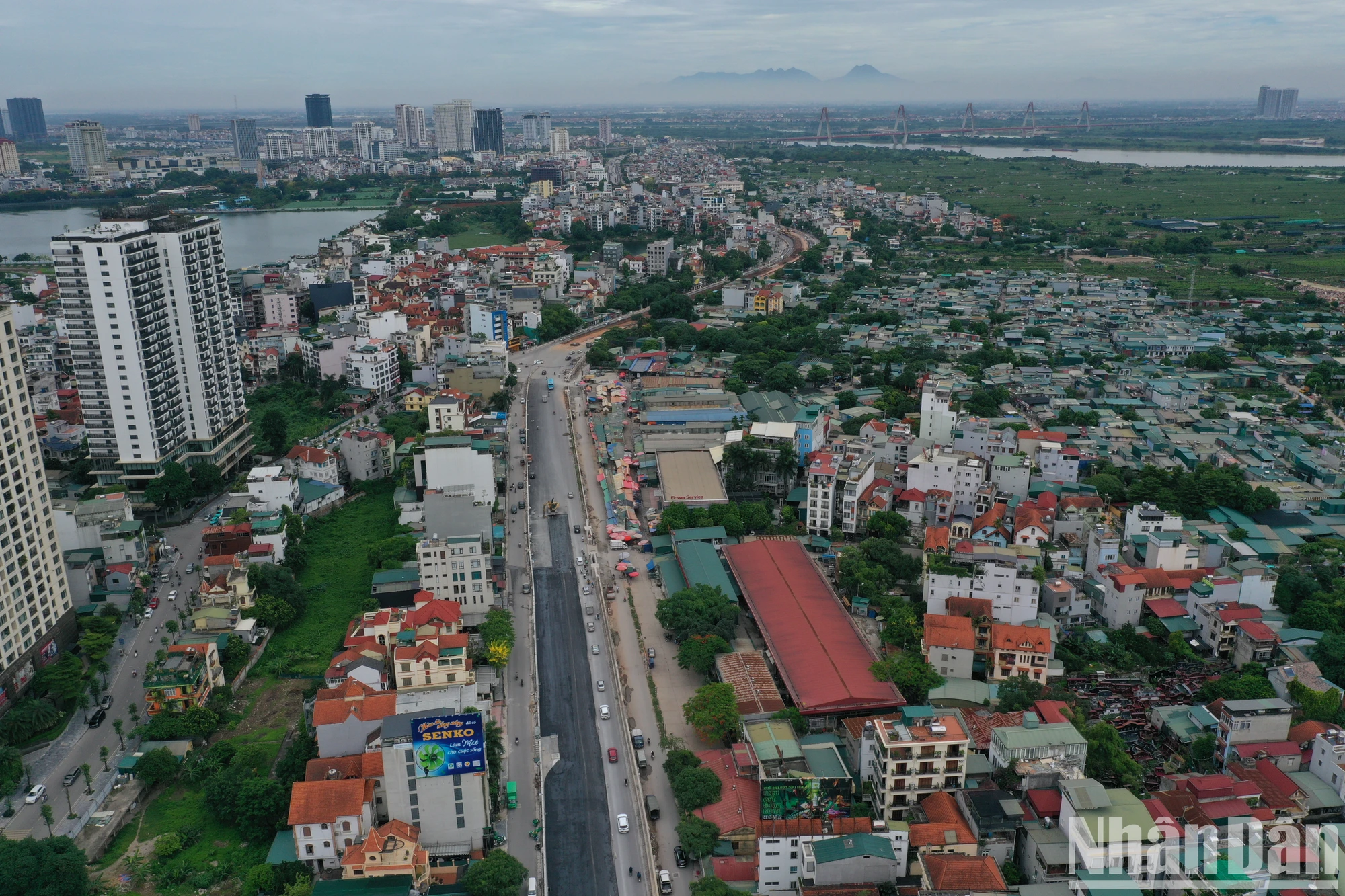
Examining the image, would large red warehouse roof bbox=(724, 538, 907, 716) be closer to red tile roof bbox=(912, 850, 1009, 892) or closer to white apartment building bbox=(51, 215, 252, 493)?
red tile roof bbox=(912, 850, 1009, 892)

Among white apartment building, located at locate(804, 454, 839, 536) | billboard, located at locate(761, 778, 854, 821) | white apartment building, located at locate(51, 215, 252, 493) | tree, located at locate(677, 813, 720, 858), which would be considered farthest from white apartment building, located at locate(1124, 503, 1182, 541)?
white apartment building, located at locate(51, 215, 252, 493)

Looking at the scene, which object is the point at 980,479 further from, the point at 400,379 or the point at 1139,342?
the point at 400,379

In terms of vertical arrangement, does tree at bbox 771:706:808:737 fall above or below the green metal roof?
below

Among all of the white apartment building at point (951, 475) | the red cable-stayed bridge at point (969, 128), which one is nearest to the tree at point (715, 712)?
the white apartment building at point (951, 475)

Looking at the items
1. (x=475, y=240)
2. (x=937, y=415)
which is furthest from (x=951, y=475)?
(x=475, y=240)

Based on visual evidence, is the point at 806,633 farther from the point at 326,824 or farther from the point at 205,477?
the point at 205,477

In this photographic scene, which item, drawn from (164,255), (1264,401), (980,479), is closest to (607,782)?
(980,479)

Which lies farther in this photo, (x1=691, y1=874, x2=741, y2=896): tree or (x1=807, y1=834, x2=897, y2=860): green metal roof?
(x1=691, y1=874, x2=741, y2=896): tree

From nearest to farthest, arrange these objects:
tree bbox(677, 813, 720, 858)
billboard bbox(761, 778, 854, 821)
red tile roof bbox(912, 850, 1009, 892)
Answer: red tile roof bbox(912, 850, 1009, 892) < billboard bbox(761, 778, 854, 821) < tree bbox(677, 813, 720, 858)
